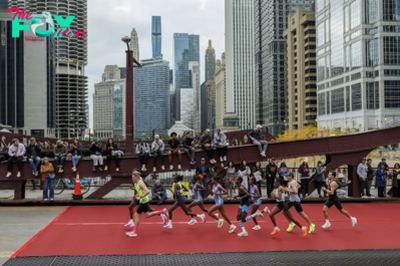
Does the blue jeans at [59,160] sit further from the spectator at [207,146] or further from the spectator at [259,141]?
the spectator at [259,141]

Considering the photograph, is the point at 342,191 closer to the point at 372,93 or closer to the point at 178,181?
the point at 178,181

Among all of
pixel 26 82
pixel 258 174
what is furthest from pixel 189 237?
pixel 26 82

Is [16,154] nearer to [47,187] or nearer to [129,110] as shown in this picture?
[47,187]

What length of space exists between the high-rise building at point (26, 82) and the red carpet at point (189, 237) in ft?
407

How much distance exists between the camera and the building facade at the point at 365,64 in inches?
3243

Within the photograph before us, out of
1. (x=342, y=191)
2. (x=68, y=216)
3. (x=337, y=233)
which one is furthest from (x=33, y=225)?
(x=342, y=191)

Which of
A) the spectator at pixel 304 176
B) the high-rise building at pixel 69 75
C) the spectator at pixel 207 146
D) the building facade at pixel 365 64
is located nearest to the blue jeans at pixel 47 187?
the spectator at pixel 207 146

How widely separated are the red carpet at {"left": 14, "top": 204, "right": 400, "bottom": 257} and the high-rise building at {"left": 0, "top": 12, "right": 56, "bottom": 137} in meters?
124

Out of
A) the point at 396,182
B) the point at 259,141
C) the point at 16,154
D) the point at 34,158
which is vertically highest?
the point at 259,141

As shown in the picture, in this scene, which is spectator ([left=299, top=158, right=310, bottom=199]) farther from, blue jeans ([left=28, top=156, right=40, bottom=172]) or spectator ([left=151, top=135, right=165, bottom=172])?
blue jeans ([left=28, top=156, right=40, bottom=172])

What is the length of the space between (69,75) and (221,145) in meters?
180

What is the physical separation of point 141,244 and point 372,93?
8289 cm

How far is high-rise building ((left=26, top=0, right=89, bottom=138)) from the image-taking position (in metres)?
176

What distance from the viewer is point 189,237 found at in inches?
446
